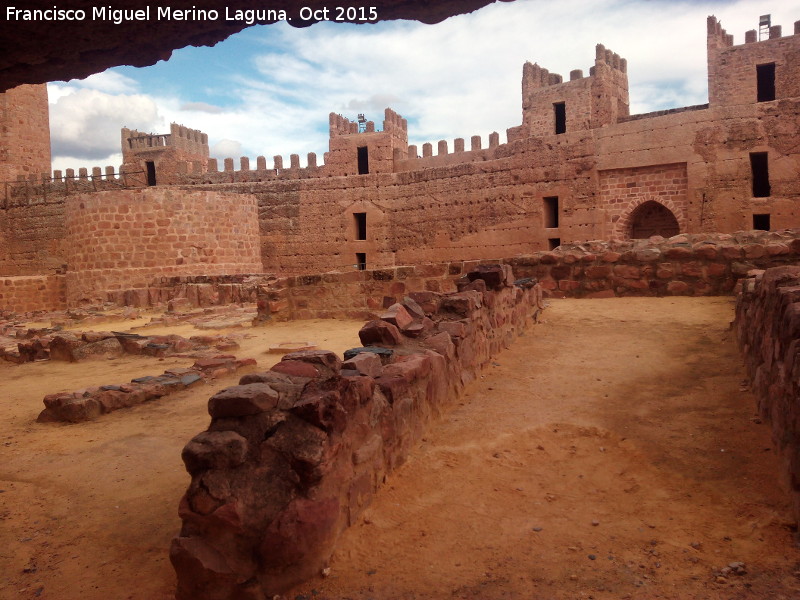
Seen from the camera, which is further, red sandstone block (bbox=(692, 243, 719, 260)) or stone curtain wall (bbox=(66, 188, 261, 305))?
stone curtain wall (bbox=(66, 188, 261, 305))

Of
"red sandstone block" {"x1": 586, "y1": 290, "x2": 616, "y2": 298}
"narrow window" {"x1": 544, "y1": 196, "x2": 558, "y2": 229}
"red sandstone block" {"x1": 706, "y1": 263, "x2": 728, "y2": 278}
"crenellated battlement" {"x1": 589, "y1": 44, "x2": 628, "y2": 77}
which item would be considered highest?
"crenellated battlement" {"x1": 589, "y1": 44, "x2": 628, "y2": 77}

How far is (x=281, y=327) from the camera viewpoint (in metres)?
10.5

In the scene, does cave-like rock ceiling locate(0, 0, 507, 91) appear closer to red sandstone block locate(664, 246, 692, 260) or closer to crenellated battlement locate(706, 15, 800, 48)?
red sandstone block locate(664, 246, 692, 260)

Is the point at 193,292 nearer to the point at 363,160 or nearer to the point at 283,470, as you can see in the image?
the point at 363,160

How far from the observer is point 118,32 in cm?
311

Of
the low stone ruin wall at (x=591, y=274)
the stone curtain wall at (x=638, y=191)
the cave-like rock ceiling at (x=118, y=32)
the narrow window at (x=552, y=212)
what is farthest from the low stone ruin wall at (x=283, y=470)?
the narrow window at (x=552, y=212)

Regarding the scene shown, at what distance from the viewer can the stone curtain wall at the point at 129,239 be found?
734 inches

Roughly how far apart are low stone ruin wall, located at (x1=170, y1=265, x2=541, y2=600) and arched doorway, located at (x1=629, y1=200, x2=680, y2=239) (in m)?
17.8

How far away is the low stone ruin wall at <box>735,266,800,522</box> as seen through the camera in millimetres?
2924

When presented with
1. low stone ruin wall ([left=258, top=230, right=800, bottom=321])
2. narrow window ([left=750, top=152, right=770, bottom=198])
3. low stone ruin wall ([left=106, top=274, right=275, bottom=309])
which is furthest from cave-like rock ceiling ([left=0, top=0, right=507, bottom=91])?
narrow window ([left=750, top=152, right=770, bottom=198])

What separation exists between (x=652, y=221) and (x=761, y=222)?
3.19m

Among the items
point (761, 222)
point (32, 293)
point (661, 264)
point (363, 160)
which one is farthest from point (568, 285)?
point (32, 293)

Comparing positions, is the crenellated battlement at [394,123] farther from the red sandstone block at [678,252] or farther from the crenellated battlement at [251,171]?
the red sandstone block at [678,252]

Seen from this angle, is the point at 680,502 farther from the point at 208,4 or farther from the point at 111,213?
the point at 111,213
